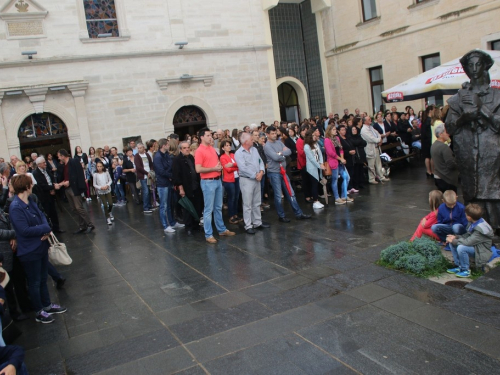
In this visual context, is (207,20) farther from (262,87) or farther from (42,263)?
(42,263)

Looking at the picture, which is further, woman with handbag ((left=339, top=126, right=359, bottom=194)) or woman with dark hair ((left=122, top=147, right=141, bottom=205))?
woman with dark hair ((left=122, top=147, right=141, bottom=205))

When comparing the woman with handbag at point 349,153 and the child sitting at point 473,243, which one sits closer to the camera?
the child sitting at point 473,243

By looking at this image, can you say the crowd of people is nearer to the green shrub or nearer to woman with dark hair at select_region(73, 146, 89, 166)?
the green shrub

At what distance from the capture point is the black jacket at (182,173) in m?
9.16

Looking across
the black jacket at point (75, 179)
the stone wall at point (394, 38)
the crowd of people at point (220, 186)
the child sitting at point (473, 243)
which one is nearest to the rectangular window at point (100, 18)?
the crowd of people at point (220, 186)

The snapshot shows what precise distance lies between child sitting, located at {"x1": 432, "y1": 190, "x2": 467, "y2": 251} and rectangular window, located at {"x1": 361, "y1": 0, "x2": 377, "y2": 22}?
1633 centimetres

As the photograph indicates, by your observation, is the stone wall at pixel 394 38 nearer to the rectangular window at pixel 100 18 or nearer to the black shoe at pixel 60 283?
the rectangular window at pixel 100 18

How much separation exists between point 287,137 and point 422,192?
4011 mm

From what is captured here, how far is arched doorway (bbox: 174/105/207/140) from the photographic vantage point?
20094 millimetres

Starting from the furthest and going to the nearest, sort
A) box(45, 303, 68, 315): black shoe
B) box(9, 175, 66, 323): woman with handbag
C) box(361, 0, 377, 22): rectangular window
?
1. box(361, 0, 377, 22): rectangular window
2. box(45, 303, 68, 315): black shoe
3. box(9, 175, 66, 323): woman with handbag

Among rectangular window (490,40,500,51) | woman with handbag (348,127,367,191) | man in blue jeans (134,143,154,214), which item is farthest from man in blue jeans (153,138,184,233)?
rectangular window (490,40,500,51)

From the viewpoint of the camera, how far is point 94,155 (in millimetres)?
16609

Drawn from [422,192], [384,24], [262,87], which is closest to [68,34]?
[262,87]

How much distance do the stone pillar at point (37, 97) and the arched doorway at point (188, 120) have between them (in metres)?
5.08
